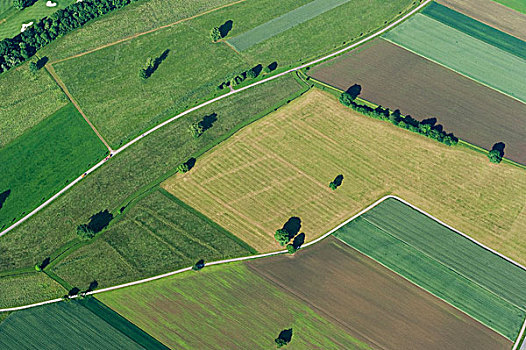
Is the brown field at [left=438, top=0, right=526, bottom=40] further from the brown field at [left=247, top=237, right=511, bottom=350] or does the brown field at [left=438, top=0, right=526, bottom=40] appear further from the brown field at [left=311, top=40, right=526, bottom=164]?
the brown field at [left=247, top=237, right=511, bottom=350]

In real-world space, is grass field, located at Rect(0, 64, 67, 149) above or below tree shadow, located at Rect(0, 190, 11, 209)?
above

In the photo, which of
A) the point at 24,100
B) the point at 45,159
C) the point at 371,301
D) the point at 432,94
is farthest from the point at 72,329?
the point at 432,94

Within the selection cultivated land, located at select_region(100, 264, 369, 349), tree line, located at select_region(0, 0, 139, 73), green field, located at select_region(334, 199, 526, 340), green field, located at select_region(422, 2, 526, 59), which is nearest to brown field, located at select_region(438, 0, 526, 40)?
green field, located at select_region(422, 2, 526, 59)

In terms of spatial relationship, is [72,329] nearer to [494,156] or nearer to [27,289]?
[27,289]

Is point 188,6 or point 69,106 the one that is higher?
point 188,6

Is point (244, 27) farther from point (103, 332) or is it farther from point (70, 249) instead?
point (103, 332)

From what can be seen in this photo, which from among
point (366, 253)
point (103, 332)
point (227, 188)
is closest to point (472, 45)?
point (366, 253)

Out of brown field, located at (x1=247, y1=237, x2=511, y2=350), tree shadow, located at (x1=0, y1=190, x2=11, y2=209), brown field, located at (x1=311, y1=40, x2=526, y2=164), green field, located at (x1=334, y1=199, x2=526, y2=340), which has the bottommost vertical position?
tree shadow, located at (x1=0, y1=190, x2=11, y2=209)
